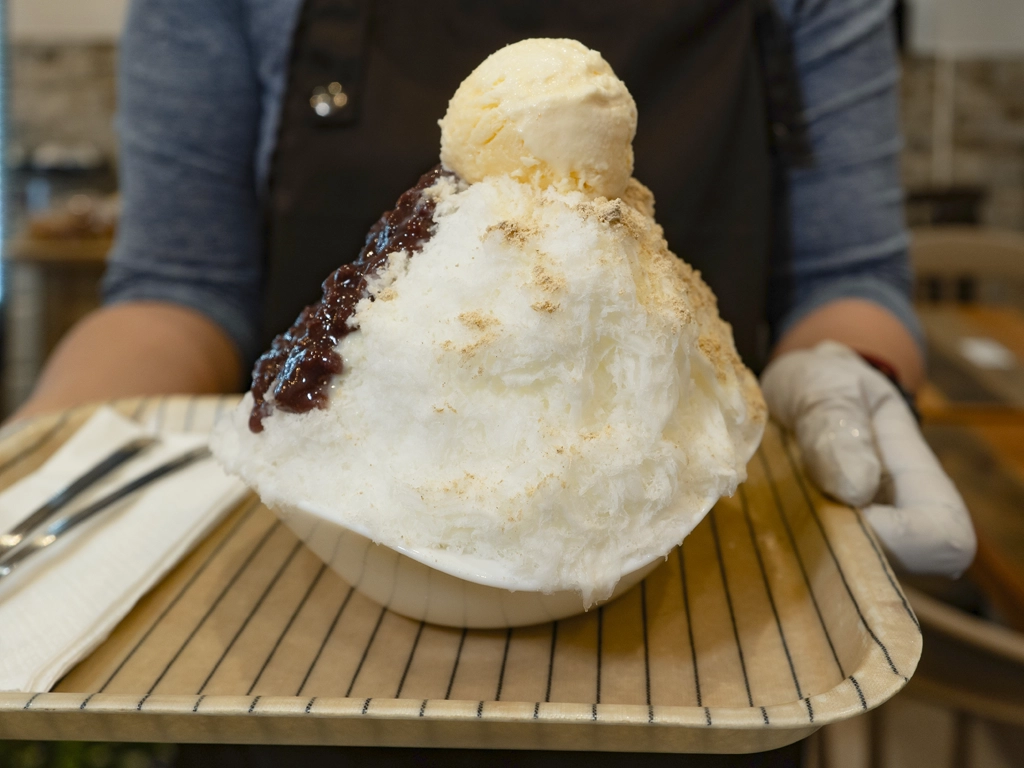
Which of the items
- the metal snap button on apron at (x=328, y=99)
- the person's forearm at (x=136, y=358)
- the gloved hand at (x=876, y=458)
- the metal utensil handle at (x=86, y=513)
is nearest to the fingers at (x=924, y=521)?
the gloved hand at (x=876, y=458)

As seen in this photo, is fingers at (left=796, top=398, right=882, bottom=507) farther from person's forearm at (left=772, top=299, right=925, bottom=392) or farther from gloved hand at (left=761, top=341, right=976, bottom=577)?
person's forearm at (left=772, top=299, right=925, bottom=392)

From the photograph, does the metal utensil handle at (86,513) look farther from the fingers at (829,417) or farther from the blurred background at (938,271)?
the fingers at (829,417)

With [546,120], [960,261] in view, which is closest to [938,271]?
[960,261]

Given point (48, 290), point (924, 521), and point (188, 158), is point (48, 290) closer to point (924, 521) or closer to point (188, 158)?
point (188, 158)

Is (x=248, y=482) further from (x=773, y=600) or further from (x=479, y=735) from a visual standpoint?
(x=773, y=600)

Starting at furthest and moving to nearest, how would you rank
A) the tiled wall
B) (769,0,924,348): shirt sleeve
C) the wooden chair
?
1. the tiled wall
2. the wooden chair
3. (769,0,924,348): shirt sleeve

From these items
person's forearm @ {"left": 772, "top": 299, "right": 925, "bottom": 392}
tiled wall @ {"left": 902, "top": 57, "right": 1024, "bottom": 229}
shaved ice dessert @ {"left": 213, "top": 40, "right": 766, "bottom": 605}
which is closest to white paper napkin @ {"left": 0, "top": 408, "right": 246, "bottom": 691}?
shaved ice dessert @ {"left": 213, "top": 40, "right": 766, "bottom": 605}

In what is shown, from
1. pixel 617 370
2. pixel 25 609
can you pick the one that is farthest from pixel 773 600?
pixel 25 609
